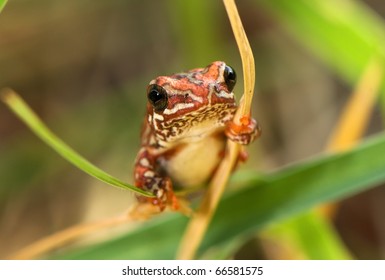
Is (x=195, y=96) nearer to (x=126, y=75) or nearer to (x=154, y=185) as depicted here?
(x=154, y=185)

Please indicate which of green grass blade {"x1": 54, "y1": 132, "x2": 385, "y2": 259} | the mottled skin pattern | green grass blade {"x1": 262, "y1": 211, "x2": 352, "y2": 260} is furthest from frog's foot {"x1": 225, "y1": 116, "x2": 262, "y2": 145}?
green grass blade {"x1": 262, "y1": 211, "x2": 352, "y2": 260}

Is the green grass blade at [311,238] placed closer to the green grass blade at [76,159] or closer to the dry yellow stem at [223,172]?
the dry yellow stem at [223,172]

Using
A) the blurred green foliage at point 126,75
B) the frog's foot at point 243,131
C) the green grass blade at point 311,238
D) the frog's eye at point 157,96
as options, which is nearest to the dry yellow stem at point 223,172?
the frog's foot at point 243,131

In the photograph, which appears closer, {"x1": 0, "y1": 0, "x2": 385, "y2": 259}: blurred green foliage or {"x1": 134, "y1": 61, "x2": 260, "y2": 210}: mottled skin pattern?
{"x1": 134, "y1": 61, "x2": 260, "y2": 210}: mottled skin pattern

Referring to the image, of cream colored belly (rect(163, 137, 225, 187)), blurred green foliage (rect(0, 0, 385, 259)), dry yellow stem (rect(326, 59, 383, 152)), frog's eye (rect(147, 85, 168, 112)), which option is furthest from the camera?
blurred green foliage (rect(0, 0, 385, 259))

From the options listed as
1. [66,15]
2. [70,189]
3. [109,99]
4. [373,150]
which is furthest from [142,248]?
[66,15]

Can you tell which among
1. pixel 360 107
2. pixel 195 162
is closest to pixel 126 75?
pixel 360 107

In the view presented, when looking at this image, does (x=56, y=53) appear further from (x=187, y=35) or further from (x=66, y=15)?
(x=187, y=35)

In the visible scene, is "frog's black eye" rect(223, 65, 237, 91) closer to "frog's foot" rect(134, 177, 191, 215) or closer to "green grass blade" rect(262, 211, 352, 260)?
"frog's foot" rect(134, 177, 191, 215)
